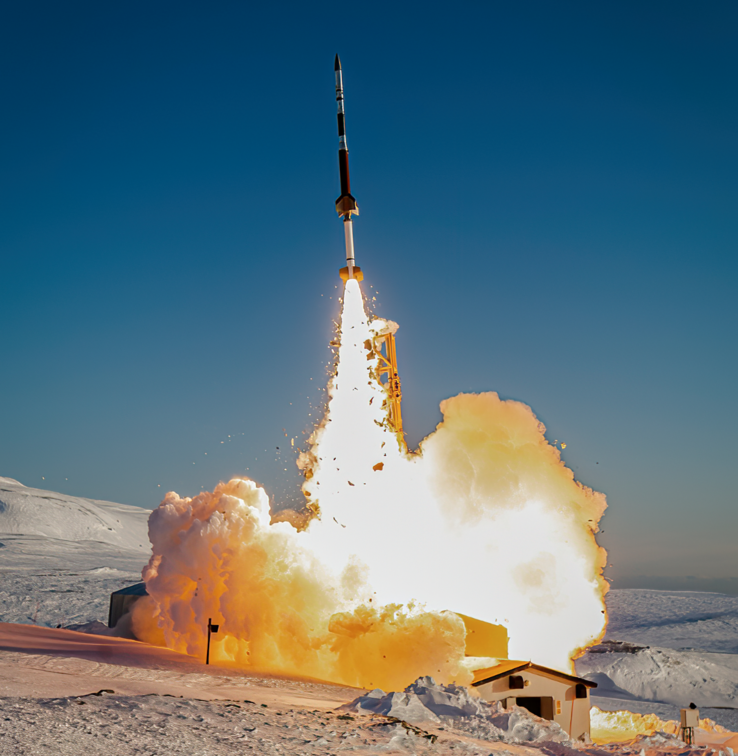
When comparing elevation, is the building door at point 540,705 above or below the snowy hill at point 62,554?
below

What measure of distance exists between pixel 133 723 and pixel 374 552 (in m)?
20.2

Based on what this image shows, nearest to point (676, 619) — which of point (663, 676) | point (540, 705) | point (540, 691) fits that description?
point (663, 676)

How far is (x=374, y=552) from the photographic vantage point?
35281 millimetres

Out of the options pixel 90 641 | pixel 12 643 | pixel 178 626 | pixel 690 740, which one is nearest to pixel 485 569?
pixel 690 740

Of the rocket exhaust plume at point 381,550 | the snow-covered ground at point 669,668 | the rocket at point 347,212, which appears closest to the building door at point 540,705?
the rocket exhaust plume at point 381,550

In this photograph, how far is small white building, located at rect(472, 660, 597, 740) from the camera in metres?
28.0

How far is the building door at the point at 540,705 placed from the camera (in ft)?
94.8

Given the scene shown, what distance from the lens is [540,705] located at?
29.1m

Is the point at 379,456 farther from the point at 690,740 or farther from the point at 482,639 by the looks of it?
the point at 690,740

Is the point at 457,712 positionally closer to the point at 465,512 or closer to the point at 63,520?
the point at 465,512

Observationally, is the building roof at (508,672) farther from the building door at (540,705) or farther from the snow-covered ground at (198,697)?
the snow-covered ground at (198,697)

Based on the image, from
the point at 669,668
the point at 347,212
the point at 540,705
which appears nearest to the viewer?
the point at 540,705

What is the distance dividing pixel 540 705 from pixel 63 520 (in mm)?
154620

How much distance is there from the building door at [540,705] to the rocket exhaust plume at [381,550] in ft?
7.93
